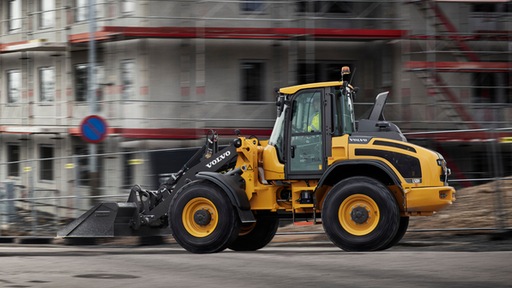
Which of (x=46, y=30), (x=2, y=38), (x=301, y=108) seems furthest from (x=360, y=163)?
(x=2, y=38)

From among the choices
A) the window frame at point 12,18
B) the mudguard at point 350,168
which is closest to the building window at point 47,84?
the window frame at point 12,18

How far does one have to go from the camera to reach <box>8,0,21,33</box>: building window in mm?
25906

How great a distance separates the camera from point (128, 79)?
2133 cm

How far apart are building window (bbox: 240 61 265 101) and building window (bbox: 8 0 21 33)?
33.0ft

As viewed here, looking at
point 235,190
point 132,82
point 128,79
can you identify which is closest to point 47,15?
point 128,79

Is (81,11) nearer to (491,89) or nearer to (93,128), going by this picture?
(93,128)

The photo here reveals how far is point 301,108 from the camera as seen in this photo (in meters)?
9.70

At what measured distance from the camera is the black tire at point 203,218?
9.42 metres

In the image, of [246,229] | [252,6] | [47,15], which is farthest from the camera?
[47,15]

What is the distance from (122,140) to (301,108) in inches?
461

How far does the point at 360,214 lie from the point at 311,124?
1.46 meters

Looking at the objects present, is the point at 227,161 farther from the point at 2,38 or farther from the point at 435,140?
the point at 2,38

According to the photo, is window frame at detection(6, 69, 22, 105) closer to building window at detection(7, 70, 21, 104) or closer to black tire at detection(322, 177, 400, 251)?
building window at detection(7, 70, 21, 104)

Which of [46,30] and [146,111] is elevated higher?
[46,30]
